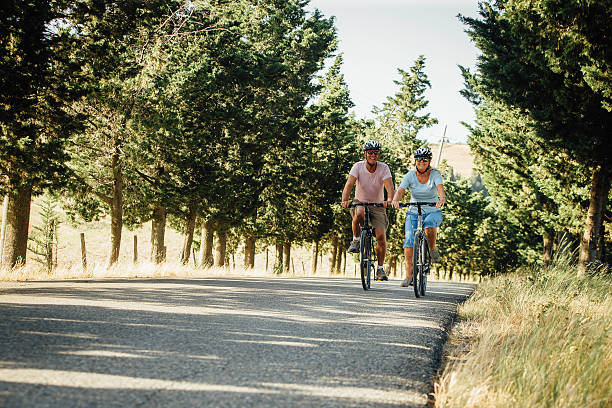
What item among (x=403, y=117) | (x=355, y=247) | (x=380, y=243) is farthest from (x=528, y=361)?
(x=403, y=117)

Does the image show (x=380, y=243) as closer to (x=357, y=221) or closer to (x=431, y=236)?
(x=357, y=221)

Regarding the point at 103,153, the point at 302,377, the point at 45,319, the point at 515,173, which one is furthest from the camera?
the point at 515,173

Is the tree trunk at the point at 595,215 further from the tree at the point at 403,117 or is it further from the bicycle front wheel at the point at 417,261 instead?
the tree at the point at 403,117

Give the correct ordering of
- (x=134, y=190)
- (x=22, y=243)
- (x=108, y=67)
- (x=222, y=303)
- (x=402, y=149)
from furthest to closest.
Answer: (x=402, y=149)
(x=134, y=190)
(x=108, y=67)
(x=22, y=243)
(x=222, y=303)

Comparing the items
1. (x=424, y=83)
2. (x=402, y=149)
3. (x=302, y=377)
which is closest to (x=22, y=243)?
(x=302, y=377)

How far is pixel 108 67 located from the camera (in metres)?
16.1

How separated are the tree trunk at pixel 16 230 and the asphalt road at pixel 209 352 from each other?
8148 millimetres

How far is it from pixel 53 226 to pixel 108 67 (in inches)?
808

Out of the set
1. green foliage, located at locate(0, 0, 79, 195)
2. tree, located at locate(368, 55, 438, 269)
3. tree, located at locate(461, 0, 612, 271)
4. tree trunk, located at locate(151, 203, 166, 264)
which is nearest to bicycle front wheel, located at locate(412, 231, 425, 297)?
tree, located at locate(461, 0, 612, 271)

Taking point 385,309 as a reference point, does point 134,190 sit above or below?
above

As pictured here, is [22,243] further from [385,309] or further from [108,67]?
[385,309]

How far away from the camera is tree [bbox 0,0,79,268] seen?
38.1 ft

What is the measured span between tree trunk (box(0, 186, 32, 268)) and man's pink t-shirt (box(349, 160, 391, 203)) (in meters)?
9.52

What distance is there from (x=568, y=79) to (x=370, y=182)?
5793mm
